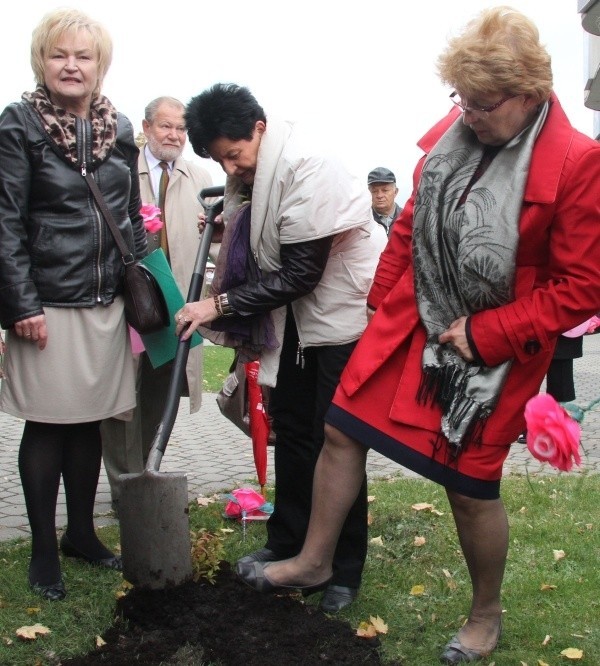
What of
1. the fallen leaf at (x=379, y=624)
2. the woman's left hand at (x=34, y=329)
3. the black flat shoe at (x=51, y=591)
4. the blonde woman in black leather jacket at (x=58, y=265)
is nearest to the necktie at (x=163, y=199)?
the blonde woman in black leather jacket at (x=58, y=265)

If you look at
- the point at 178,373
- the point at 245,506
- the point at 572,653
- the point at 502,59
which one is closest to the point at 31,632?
the point at 178,373

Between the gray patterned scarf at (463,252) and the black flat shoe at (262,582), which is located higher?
the gray patterned scarf at (463,252)

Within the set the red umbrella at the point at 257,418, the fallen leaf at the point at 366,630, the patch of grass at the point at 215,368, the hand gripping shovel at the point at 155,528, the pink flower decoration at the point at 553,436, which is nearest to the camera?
the pink flower decoration at the point at 553,436

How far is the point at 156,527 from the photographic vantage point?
11.4 ft

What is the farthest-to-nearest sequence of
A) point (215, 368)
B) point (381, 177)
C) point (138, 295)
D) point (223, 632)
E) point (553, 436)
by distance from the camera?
point (215, 368)
point (381, 177)
point (138, 295)
point (223, 632)
point (553, 436)

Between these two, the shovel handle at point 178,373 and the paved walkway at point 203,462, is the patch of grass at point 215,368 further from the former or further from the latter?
the shovel handle at point 178,373

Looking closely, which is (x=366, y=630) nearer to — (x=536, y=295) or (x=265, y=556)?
(x=265, y=556)

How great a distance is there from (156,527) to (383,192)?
22.2 feet

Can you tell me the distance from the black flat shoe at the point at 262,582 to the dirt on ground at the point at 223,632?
0.07 metres

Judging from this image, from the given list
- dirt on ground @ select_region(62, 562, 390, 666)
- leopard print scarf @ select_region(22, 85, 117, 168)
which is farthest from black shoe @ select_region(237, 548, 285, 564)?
leopard print scarf @ select_region(22, 85, 117, 168)

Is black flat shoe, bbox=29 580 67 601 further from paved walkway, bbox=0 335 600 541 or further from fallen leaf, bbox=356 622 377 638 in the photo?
fallen leaf, bbox=356 622 377 638

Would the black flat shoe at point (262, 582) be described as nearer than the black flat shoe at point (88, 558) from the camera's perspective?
Yes

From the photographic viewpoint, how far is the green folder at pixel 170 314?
400 cm

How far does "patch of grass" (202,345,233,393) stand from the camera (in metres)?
11.2
